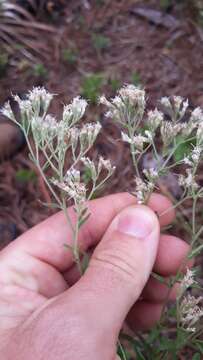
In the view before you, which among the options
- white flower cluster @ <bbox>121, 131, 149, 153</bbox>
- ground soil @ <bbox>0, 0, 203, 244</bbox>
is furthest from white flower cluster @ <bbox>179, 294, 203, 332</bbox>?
ground soil @ <bbox>0, 0, 203, 244</bbox>

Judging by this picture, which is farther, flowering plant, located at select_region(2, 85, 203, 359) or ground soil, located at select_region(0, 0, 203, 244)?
ground soil, located at select_region(0, 0, 203, 244)

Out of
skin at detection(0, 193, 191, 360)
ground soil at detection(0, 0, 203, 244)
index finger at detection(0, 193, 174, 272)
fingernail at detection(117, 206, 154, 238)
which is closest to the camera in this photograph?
skin at detection(0, 193, 191, 360)

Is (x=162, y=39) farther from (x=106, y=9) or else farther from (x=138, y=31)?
(x=106, y=9)

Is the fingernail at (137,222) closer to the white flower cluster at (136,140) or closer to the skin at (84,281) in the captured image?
the skin at (84,281)

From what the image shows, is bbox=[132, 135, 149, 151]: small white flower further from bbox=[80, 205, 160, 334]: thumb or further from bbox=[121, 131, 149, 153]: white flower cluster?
bbox=[80, 205, 160, 334]: thumb

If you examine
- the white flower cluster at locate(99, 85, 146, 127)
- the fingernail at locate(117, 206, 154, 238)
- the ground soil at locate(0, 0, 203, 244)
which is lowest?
the ground soil at locate(0, 0, 203, 244)
